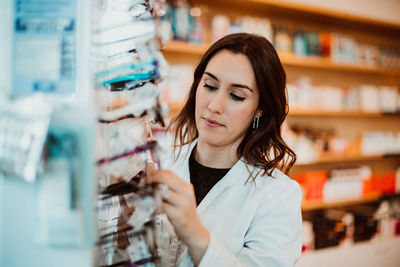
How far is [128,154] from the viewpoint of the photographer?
724 millimetres

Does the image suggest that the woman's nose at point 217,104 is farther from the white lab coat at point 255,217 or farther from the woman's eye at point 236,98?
the white lab coat at point 255,217

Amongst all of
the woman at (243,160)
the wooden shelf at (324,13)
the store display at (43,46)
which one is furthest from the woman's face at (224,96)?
the wooden shelf at (324,13)

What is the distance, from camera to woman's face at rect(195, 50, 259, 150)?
132 cm

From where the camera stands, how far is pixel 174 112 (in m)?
3.15

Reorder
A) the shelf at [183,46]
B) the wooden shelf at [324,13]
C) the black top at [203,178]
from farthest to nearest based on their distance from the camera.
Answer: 1. the wooden shelf at [324,13]
2. the shelf at [183,46]
3. the black top at [203,178]

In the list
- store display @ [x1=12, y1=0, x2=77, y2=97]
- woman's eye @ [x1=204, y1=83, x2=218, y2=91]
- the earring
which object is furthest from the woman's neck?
store display @ [x1=12, y1=0, x2=77, y2=97]

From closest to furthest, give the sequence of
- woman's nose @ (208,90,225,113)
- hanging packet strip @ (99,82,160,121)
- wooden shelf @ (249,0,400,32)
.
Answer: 1. hanging packet strip @ (99,82,160,121)
2. woman's nose @ (208,90,225,113)
3. wooden shelf @ (249,0,400,32)

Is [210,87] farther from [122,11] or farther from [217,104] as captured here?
[122,11]

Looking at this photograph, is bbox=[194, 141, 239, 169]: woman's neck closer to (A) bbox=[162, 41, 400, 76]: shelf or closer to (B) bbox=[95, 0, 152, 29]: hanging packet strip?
(B) bbox=[95, 0, 152, 29]: hanging packet strip

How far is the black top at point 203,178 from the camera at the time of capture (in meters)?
1.42

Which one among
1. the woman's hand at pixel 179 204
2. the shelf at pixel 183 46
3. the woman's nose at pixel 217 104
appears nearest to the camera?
the woman's hand at pixel 179 204

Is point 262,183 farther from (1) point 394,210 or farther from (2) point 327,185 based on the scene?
(1) point 394,210

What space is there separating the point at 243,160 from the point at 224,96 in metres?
0.26

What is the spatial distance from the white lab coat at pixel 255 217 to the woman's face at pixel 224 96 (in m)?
0.15
